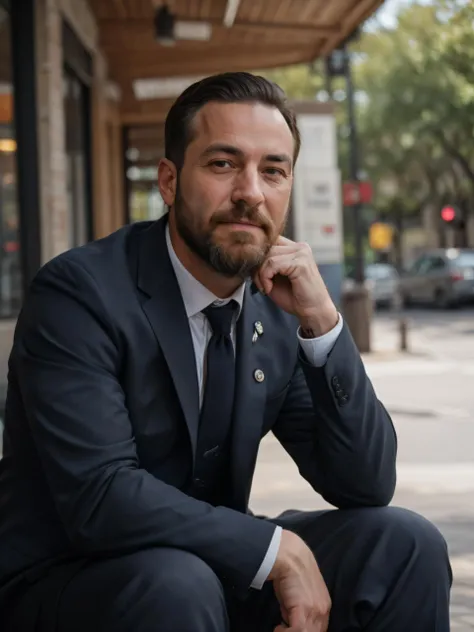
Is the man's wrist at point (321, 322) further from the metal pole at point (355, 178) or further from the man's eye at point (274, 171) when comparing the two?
the metal pole at point (355, 178)

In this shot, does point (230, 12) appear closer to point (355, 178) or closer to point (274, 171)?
point (355, 178)

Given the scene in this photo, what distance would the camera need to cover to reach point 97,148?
42.3 feet

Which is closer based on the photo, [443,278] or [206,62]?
[206,62]

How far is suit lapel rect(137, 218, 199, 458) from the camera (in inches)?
104

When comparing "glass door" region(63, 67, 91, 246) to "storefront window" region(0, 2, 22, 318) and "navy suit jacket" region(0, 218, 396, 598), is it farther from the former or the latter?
"navy suit jacket" region(0, 218, 396, 598)

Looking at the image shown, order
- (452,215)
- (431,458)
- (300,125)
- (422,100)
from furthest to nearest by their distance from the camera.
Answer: (452,215) → (300,125) → (422,100) → (431,458)

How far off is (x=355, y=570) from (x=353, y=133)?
17.3m

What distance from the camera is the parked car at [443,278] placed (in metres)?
29.9

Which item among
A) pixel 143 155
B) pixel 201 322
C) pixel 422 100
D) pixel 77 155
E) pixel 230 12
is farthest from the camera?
pixel 143 155

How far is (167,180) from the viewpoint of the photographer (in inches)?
113

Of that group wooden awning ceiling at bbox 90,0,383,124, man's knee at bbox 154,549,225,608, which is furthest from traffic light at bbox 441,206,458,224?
man's knee at bbox 154,549,225,608

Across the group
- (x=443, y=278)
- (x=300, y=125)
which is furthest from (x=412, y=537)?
(x=443, y=278)

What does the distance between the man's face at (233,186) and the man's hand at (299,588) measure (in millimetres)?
638

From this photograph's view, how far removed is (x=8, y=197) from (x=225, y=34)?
4960mm
